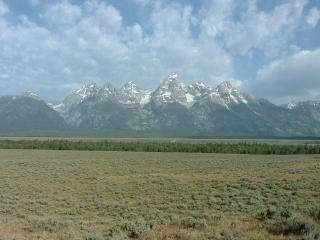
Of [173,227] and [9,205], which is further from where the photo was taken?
[9,205]

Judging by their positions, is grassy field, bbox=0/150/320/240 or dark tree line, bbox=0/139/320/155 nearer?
grassy field, bbox=0/150/320/240

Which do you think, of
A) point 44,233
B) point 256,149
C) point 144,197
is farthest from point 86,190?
point 256,149

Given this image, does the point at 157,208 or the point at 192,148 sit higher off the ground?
the point at 192,148

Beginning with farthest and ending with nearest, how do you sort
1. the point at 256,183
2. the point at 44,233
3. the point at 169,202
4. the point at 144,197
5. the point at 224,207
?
the point at 256,183, the point at 144,197, the point at 169,202, the point at 224,207, the point at 44,233

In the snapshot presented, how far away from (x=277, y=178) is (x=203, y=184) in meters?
5.99

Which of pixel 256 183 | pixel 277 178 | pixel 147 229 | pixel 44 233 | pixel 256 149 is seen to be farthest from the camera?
pixel 256 149

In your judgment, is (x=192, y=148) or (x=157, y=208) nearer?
(x=157, y=208)

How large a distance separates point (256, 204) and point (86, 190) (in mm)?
13366

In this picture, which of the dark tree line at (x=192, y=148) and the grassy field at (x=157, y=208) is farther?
the dark tree line at (x=192, y=148)

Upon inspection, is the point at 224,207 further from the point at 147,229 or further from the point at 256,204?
the point at 147,229

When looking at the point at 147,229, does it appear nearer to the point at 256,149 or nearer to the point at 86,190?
the point at 86,190

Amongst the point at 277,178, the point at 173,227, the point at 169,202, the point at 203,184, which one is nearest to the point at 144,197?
the point at 169,202

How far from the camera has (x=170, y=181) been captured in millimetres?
32719

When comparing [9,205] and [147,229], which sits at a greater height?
[147,229]
